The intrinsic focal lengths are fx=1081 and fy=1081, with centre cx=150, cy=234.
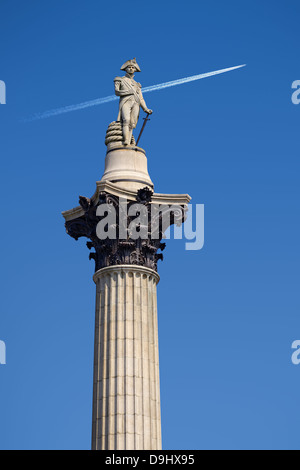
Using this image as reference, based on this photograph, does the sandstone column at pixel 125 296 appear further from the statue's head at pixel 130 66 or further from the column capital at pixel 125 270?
the statue's head at pixel 130 66

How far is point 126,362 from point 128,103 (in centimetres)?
1332

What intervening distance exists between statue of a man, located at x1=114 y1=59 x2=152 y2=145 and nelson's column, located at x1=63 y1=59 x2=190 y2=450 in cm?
5

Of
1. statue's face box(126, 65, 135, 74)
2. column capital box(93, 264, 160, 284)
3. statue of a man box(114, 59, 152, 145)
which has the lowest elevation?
column capital box(93, 264, 160, 284)

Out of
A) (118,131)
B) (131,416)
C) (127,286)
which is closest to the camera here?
(131,416)

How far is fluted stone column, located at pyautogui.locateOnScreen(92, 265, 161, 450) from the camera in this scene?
4494 cm

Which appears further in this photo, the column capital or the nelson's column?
the column capital

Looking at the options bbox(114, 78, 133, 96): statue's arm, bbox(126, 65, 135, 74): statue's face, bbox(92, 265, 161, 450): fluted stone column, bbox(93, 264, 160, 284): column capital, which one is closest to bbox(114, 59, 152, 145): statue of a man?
bbox(114, 78, 133, 96): statue's arm

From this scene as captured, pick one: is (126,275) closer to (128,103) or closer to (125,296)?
(125,296)

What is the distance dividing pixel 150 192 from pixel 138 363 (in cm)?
788

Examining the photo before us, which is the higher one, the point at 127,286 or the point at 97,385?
the point at 127,286

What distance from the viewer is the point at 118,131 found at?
5212 cm

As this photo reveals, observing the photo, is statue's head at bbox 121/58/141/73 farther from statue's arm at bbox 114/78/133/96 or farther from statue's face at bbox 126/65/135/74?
statue's arm at bbox 114/78/133/96
